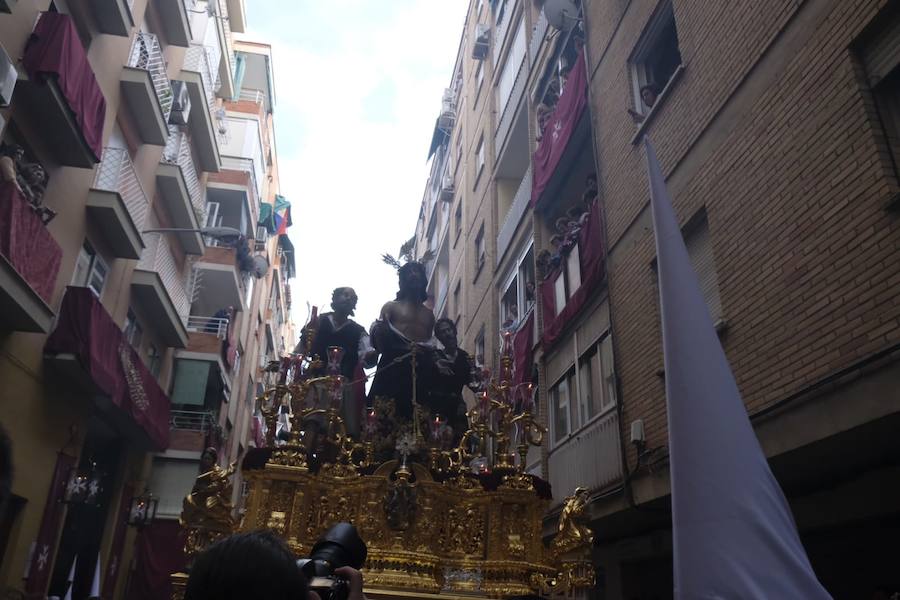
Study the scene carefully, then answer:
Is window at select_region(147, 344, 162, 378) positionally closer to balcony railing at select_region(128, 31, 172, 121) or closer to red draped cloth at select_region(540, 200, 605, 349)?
balcony railing at select_region(128, 31, 172, 121)

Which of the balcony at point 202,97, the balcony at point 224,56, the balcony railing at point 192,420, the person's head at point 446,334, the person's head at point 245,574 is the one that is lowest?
the person's head at point 245,574

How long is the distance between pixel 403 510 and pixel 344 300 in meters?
3.18

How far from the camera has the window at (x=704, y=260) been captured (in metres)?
8.61

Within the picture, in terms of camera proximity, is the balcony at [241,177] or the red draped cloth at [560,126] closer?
the red draped cloth at [560,126]

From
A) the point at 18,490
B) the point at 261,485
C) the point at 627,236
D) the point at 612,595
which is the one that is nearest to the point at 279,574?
the point at 261,485

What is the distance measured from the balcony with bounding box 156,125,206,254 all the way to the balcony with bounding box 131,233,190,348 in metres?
0.98

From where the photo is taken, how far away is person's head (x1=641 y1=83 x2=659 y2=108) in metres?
11.1

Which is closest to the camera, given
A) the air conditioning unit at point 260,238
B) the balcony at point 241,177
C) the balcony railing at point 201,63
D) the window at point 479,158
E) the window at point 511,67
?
the balcony railing at point 201,63

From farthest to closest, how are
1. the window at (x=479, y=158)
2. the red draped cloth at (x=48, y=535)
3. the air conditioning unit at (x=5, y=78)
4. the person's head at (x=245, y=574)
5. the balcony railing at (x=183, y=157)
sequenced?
the window at (x=479, y=158), the balcony railing at (x=183, y=157), the red draped cloth at (x=48, y=535), the air conditioning unit at (x=5, y=78), the person's head at (x=245, y=574)

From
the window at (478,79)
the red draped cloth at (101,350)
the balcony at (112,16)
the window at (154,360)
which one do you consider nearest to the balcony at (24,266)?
the red draped cloth at (101,350)

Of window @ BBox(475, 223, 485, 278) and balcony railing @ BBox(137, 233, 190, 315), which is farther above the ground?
window @ BBox(475, 223, 485, 278)

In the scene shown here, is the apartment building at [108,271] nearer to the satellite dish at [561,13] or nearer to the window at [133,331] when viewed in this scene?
the window at [133,331]

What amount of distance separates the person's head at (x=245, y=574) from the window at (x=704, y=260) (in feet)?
24.7

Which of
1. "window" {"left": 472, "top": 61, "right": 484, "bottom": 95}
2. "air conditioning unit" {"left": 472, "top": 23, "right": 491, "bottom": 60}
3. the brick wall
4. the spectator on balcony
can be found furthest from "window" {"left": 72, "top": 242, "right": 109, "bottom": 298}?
"window" {"left": 472, "top": 61, "right": 484, "bottom": 95}
